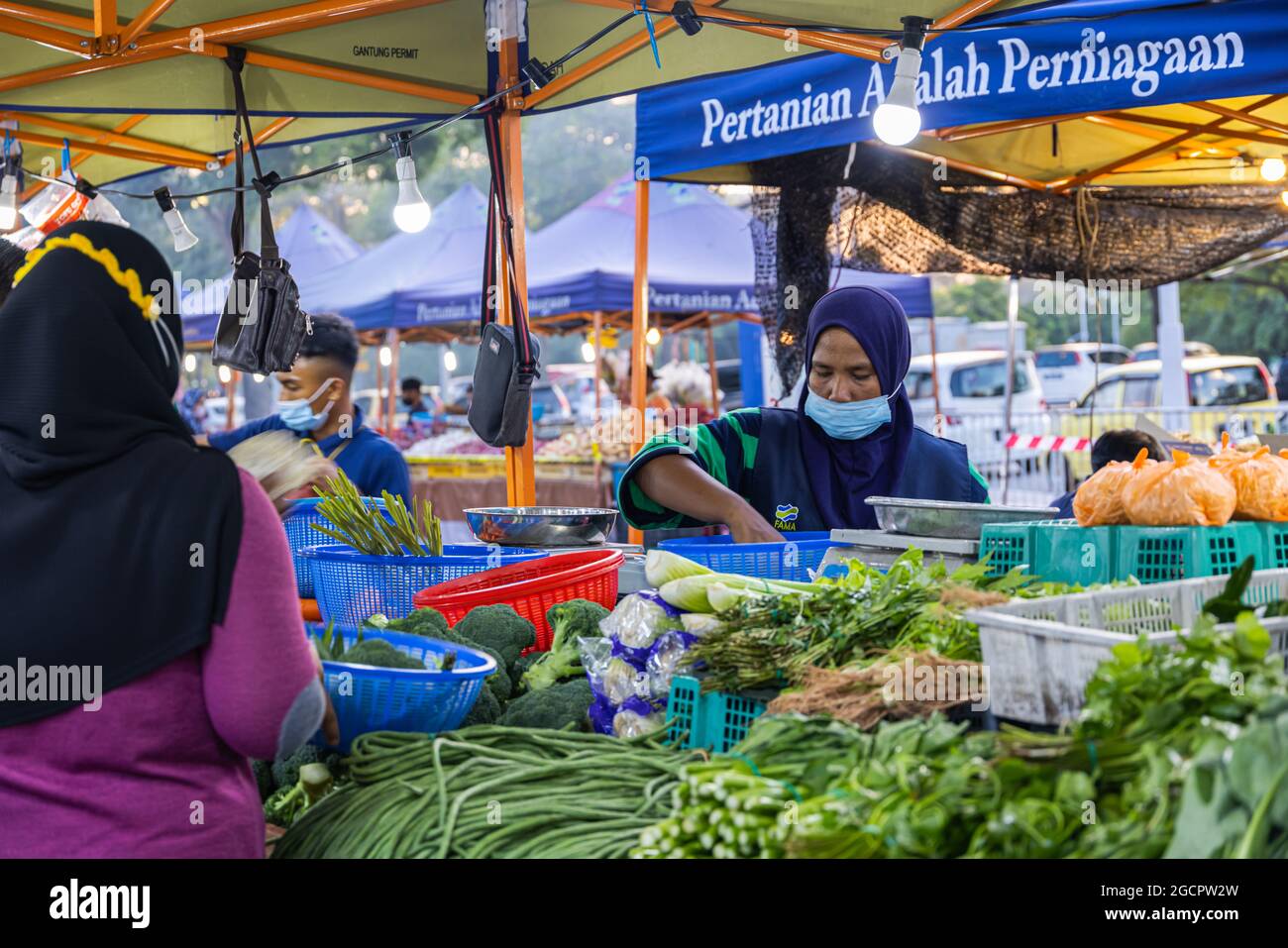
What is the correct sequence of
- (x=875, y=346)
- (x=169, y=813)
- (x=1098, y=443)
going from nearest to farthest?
(x=169, y=813)
(x=875, y=346)
(x=1098, y=443)

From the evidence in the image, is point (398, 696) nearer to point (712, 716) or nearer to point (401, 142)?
point (712, 716)

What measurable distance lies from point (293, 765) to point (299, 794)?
0.07 m

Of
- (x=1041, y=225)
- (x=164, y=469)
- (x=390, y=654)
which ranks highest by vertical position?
(x=1041, y=225)

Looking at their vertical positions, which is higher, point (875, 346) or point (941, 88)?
point (941, 88)

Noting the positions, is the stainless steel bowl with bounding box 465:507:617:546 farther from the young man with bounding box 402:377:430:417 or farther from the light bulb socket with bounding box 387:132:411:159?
the young man with bounding box 402:377:430:417

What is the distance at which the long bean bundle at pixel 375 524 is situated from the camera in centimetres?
389

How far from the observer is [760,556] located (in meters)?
3.61

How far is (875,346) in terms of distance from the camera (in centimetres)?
410

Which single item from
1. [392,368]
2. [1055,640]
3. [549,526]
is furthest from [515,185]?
[392,368]

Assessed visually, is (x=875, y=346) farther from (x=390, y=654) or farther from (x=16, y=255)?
(x=16, y=255)
